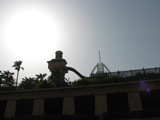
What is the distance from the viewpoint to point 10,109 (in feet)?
65.8

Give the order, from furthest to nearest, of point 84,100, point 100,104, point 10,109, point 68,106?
point 10,109 → point 68,106 → point 84,100 → point 100,104

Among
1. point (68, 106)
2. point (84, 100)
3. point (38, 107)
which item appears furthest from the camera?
point (38, 107)

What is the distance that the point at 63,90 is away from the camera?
19422 mm

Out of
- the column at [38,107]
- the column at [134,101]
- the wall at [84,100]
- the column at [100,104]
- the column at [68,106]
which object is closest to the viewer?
the column at [134,101]

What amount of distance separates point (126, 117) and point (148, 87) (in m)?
4.62

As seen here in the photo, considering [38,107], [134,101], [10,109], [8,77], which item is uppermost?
[8,77]

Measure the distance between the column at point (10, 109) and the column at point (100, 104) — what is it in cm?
1113

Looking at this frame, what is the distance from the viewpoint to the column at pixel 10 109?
1975 cm

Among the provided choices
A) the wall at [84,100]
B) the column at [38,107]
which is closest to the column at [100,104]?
A: the wall at [84,100]

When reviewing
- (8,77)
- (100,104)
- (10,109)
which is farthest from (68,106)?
(8,77)

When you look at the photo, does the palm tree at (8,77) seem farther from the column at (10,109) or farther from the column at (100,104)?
the column at (100,104)

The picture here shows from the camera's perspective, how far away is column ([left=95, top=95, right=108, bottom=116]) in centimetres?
1727

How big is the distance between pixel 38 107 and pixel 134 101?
12012 millimetres

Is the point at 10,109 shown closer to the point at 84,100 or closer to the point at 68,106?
the point at 68,106
